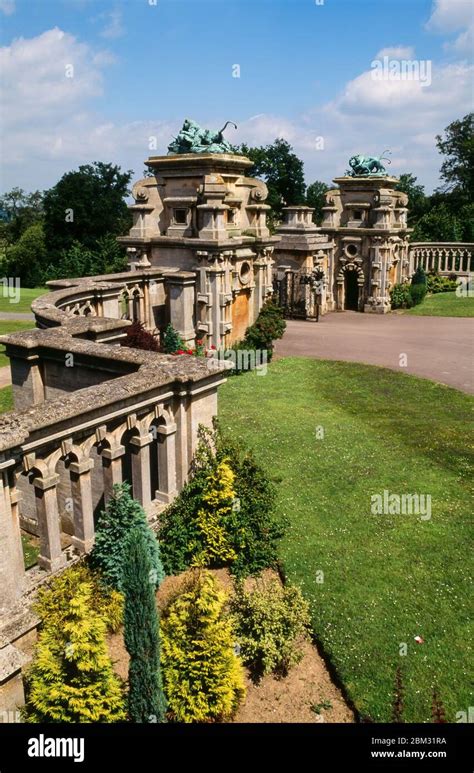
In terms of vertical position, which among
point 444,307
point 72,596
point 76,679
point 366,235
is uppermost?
point 366,235

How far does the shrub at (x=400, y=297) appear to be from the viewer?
3894 cm

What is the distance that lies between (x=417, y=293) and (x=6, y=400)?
92.9 ft

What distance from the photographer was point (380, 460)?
14.1 meters

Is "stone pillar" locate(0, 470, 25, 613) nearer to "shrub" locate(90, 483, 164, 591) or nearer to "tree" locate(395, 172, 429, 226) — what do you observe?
"shrub" locate(90, 483, 164, 591)

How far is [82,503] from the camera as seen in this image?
839cm

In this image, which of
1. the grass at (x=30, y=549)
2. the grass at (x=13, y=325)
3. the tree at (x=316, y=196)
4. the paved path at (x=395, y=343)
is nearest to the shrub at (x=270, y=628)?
the grass at (x=30, y=549)


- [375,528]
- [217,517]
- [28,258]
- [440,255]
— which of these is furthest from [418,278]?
[28,258]

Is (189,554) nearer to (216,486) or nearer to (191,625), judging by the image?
(216,486)

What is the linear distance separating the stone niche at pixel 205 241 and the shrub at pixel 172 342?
3.16 ft

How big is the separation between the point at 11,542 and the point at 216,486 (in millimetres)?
3690

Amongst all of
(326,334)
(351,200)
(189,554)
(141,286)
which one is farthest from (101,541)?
(351,200)

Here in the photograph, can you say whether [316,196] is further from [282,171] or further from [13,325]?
[13,325]

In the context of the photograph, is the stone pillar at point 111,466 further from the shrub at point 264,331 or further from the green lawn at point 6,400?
the shrub at point 264,331

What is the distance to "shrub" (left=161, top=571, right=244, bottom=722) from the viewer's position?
7.00 m
